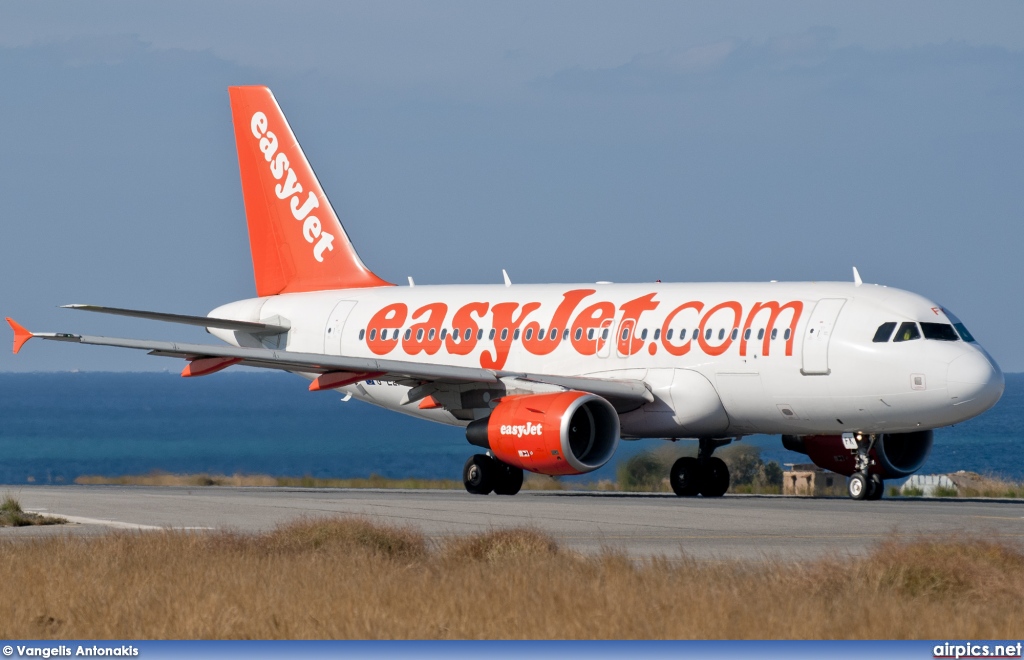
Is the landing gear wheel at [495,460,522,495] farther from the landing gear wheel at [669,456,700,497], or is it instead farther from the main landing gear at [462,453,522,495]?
the landing gear wheel at [669,456,700,497]

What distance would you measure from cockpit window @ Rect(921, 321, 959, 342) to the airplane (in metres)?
0.03

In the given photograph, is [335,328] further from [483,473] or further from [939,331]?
[939,331]

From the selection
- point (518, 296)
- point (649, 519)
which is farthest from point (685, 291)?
point (649, 519)

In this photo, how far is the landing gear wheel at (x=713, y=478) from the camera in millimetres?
30125

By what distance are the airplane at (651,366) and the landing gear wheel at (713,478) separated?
0.08 ft

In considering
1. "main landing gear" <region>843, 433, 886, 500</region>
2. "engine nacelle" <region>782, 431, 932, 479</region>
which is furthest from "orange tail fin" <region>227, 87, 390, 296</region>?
"main landing gear" <region>843, 433, 886, 500</region>

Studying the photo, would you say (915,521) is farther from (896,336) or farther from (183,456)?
(183,456)

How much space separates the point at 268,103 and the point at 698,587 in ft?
86.6

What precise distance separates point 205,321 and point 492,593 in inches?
846

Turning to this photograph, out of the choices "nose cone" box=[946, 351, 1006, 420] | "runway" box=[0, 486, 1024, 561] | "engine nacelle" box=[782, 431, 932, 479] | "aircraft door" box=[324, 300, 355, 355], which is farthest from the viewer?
"aircraft door" box=[324, 300, 355, 355]

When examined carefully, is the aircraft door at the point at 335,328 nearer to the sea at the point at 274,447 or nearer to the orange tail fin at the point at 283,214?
the orange tail fin at the point at 283,214

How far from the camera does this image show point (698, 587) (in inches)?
494

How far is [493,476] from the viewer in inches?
1172

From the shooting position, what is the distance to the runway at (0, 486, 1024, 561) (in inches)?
730
